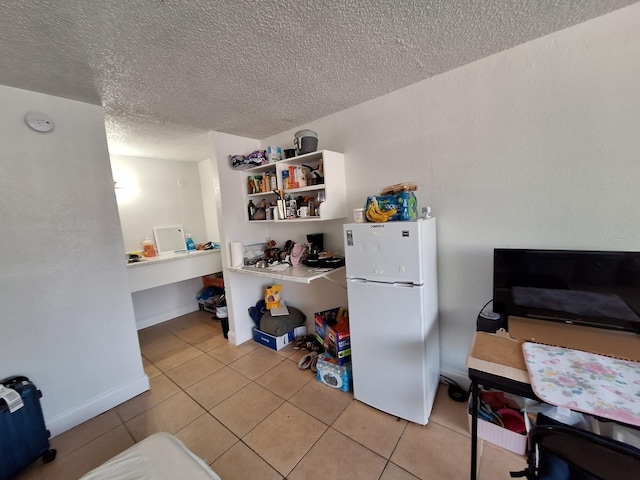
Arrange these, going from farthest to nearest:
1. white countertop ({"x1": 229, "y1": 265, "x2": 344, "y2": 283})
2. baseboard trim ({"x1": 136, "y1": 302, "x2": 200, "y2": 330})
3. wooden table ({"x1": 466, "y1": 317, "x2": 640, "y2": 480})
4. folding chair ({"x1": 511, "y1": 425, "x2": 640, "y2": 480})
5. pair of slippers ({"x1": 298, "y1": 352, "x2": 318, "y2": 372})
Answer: baseboard trim ({"x1": 136, "y1": 302, "x2": 200, "y2": 330}) → pair of slippers ({"x1": 298, "y1": 352, "x2": 318, "y2": 372}) → white countertop ({"x1": 229, "y1": 265, "x2": 344, "y2": 283}) → wooden table ({"x1": 466, "y1": 317, "x2": 640, "y2": 480}) → folding chair ({"x1": 511, "y1": 425, "x2": 640, "y2": 480})

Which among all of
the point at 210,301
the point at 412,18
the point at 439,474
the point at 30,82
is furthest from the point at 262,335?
the point at 412,18

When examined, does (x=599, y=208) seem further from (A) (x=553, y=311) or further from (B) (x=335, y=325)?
(B) (x=335, y=325)

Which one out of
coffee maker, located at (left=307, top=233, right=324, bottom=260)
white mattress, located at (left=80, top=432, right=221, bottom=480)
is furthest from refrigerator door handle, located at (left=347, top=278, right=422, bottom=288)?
white mattress, located at (left=80, top=432, right=221, bottom=480)

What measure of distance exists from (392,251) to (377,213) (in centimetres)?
27

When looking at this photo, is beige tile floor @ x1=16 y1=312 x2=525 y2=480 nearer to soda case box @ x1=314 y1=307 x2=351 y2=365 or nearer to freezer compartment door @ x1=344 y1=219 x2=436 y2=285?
soda case box @ x1=314 y1=307 x2=351 y2=365

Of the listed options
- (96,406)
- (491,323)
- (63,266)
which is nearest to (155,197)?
(63,266)

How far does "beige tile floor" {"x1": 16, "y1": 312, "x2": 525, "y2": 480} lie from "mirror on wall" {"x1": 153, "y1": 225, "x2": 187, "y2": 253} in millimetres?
1582

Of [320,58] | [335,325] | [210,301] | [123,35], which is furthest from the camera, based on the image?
[210,301]

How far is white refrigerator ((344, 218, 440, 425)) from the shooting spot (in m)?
1.50

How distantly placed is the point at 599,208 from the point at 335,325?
1915mm

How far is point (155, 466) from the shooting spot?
0.92 m

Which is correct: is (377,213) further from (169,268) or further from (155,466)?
(169,268)

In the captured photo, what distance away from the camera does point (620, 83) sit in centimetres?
124

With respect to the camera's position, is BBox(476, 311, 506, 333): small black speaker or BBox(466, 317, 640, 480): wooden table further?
BBox(476, 311, 506, 333): small black speaker
